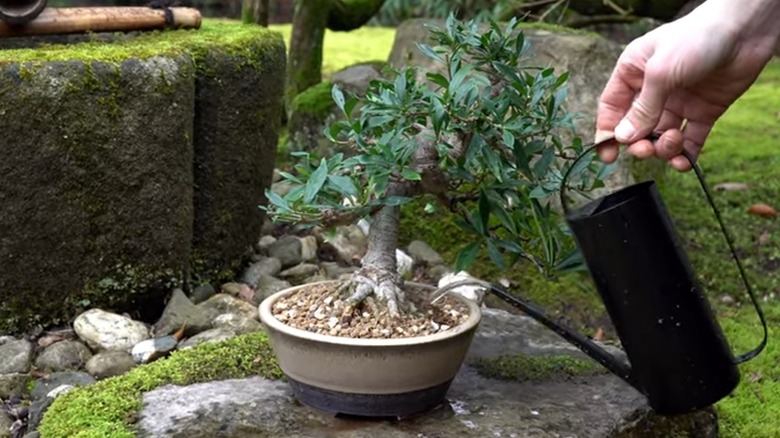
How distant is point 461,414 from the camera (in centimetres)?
192

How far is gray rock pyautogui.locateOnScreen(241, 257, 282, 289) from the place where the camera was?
3.08 metres

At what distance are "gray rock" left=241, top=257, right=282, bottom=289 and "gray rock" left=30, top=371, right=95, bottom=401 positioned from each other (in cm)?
73

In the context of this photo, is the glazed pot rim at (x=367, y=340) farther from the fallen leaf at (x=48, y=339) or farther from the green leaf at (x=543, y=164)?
the fallen leaf at (x=48, y=339)

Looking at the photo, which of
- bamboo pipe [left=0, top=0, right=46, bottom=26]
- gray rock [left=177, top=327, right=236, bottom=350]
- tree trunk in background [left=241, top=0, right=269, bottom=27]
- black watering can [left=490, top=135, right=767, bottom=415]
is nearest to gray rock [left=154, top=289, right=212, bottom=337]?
gray rock [left=177, top=327, right=236, bottom=350]

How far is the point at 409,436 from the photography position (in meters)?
1.82

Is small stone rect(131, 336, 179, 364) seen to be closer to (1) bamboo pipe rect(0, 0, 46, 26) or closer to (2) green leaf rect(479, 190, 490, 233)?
(1) bamboo pipe rect(0, 0, 46, 26)

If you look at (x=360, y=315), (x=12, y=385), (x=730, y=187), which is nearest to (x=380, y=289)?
(x=360, y=315)

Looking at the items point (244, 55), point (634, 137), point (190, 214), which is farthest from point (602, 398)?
point (244, 55)

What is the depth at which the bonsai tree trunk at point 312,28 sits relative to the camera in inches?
182

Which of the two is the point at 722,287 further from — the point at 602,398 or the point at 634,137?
the point at 634,137

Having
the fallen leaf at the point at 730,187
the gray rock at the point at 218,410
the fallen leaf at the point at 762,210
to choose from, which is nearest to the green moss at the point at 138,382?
the gray rock at the point at 218,410

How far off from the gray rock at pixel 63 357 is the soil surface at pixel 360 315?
31.2 inches

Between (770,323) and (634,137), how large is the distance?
79.2 inches

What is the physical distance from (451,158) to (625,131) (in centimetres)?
44
